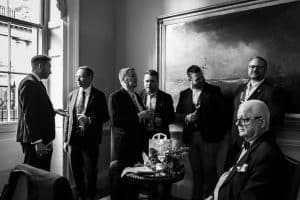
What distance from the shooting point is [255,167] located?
65.6 inches

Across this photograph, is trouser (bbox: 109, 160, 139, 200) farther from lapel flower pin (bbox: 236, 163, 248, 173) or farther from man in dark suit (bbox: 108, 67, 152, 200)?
lapel flower pin (bbox: 236, 163, 248, 173)

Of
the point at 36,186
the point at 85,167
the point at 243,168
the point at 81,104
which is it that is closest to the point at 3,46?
the point at 81,104

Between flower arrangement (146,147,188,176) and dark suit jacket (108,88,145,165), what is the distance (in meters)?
0.43

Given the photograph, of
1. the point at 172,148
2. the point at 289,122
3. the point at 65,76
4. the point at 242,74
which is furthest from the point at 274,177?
the point at 65,76

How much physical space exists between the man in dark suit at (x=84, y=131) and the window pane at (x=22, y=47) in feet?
3.07

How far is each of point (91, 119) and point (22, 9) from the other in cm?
184

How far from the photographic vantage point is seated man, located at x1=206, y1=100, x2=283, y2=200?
63.6 inches

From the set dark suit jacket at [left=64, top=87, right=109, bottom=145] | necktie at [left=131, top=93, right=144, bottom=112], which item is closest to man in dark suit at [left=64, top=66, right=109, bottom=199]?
dark suit jacket at [left=64, top=87, right=109, bottom=145]

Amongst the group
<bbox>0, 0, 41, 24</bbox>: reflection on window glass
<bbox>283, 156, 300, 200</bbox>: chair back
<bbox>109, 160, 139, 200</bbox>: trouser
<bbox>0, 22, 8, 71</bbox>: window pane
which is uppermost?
<bbox>0, 0, 41, 24</bbox>: reflection on window glass

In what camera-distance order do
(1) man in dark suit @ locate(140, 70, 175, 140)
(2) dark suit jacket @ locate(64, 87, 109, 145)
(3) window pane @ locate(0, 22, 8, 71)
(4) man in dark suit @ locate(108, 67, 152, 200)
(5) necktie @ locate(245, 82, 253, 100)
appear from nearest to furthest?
(5) necktie @ locate(245, 82, 253, 100)
(4) man in dark suit @ locate(108, 67, 152, 200)
(1) man in dark suit @ locate(140, 70, 175, 140)
(2) dark suit jacket @ locate(64, 87, 109, 145)
(3) window pane @ locate(0, 22, 8, 71)

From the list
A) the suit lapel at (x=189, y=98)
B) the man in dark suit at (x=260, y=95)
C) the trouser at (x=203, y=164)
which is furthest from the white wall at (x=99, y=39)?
the man in dark suit at (x=260, y=95)

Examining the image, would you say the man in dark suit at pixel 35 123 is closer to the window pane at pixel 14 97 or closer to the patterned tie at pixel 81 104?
the patterned tie at pixel 81 104

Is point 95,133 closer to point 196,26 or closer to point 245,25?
point 196,26

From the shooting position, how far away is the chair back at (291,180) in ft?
5.08
